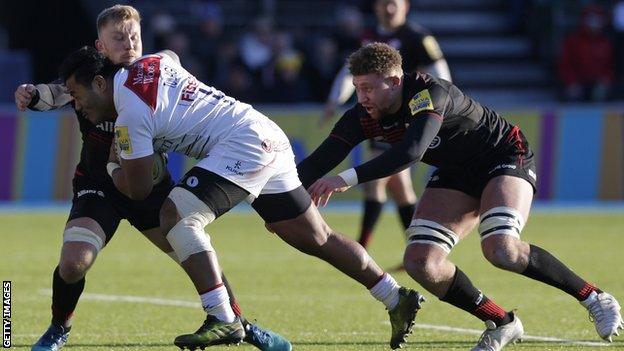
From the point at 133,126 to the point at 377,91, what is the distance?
1.36m

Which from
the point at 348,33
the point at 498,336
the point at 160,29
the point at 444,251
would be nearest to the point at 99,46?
the point at 444,251

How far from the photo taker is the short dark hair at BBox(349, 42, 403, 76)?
24.0 ft

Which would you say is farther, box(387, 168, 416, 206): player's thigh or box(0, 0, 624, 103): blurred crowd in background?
box(0, 0, 624, 103): blurred crowd in background

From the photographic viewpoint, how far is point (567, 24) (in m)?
25.2

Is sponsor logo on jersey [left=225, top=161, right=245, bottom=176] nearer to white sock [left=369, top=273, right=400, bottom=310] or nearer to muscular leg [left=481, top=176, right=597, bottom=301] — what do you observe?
white sock [left=369, top=273, right=400, bottom=310]

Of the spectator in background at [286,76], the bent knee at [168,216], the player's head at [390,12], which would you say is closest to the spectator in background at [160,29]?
the spectator in background at [286,76]

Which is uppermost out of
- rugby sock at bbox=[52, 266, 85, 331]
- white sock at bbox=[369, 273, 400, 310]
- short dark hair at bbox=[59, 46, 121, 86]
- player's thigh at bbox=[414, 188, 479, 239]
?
short dark hair at bbox=[59, 46, 121, 86]

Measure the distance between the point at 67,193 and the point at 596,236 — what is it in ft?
24.4

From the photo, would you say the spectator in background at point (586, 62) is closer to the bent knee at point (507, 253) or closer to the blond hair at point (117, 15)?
the bent knee at point (507, 253)

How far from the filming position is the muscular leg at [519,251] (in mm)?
7496

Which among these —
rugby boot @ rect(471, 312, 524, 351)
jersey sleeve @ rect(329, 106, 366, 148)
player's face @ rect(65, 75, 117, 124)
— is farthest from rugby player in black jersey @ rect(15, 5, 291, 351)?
rugby boot @ rect(471, 312, 524, 351)

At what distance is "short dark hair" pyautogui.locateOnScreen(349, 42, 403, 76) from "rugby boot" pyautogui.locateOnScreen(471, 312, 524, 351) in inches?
57.0

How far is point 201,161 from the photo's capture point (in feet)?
23.0

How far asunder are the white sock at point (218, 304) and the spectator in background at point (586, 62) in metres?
16.9
